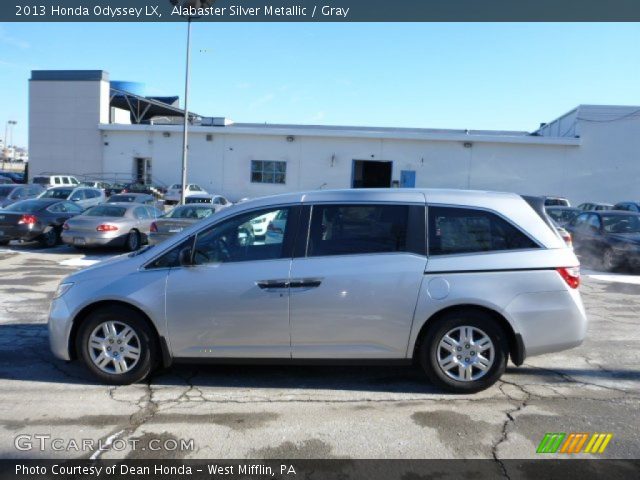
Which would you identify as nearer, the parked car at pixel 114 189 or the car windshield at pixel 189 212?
the car windshield at pixel 189 212

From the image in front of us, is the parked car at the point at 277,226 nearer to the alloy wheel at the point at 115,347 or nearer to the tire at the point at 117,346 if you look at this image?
the tire at the point at 117,346

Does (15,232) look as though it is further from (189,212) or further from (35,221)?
(189,212)

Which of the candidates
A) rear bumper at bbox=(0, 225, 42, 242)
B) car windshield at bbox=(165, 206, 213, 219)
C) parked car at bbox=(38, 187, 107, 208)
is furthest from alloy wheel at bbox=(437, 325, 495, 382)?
parked car at bbox=(38, 187, 107, 208)

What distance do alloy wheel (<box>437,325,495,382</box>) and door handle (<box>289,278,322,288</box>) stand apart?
118cm

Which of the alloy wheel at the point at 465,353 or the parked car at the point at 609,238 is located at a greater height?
the parked car at the point at 609,238

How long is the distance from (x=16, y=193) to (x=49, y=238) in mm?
9359

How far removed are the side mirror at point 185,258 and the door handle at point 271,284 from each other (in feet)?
2.16

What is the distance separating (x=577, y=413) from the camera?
14.3 ft

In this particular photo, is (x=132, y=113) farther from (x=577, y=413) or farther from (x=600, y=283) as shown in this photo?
(x=577, y=413)

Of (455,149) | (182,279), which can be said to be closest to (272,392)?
(182,279)

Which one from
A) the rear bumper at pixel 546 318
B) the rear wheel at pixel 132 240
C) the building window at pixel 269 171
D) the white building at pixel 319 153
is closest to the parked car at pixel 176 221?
the rear wheel at pixel 132 240

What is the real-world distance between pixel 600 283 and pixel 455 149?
80.7 feet

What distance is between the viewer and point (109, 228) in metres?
13.9

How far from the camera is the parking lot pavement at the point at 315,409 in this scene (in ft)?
12.4
